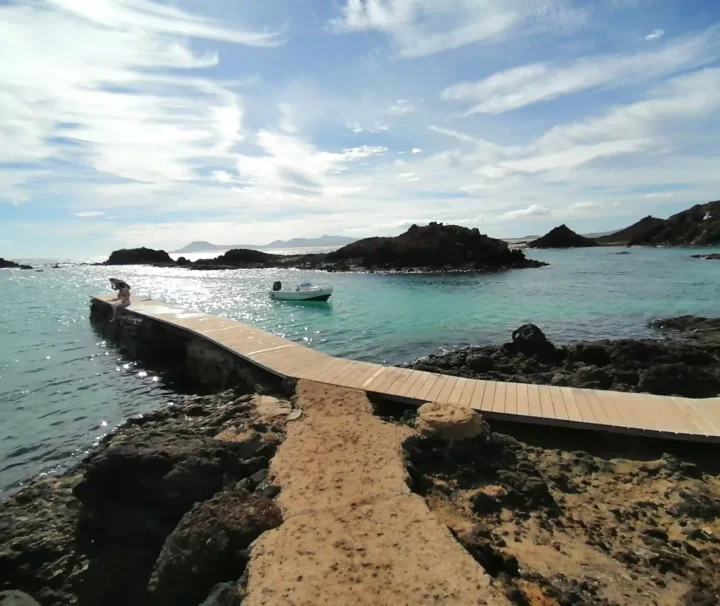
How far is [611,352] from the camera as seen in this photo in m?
14.5

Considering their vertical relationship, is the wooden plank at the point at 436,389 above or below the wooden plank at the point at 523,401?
above

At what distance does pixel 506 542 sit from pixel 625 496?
7.57 ft

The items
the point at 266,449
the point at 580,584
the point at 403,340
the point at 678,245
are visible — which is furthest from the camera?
the point at 678,245

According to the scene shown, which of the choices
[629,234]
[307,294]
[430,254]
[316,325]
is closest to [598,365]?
[316,325]

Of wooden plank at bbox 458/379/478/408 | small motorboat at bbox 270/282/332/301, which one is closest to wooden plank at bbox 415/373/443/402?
wooden plank at bbox 458/379/478/408

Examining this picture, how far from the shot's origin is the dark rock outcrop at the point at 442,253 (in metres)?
67.2

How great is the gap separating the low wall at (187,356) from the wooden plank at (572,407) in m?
6.27

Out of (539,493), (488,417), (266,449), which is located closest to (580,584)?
(539,493)

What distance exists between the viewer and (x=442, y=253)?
68.2m

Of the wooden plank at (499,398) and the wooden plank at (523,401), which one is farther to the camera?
the wooden plank at (499,398)

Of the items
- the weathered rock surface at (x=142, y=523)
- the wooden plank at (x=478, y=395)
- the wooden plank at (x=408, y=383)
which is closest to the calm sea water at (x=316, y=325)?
the weathered rock surface at (x=142, y=523)

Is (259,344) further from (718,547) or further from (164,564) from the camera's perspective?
(718,547)

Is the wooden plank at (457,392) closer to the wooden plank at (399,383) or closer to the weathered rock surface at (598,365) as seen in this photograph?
the wooden plank at (399,383)

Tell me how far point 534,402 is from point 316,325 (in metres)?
17.5
